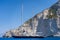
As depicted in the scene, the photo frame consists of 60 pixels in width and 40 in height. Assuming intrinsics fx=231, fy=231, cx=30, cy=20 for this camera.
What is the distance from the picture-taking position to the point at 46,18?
81.7m

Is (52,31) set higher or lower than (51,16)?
lower

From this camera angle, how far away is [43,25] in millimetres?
80812

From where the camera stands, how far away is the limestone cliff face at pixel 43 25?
76562 millimetres

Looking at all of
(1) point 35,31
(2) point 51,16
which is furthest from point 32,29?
(2) point 51,16

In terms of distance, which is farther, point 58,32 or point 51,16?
point 51,16

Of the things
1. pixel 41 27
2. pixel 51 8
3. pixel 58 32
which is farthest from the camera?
pixel 51 8

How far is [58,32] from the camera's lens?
75.9 m

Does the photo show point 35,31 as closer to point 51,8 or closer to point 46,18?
point 46,18

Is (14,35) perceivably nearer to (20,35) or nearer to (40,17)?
(20,35)

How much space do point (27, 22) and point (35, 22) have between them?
443cm

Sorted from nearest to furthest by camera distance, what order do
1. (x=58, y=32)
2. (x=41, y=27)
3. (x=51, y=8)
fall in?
(x=58, y=32)
(x=41, y=27)
(x=51, y=8)

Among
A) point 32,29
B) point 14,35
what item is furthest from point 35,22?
point 14,35

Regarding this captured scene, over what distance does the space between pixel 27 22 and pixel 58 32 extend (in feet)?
55.3

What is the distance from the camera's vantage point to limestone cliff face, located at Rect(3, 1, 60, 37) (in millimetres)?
76562
